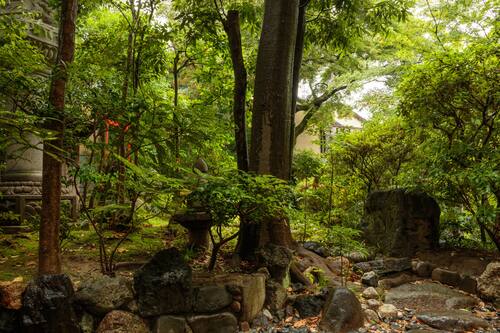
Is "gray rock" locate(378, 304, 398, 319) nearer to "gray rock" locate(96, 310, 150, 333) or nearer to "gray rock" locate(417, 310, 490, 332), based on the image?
"gray rock" locate(417, 310, 490, 332)

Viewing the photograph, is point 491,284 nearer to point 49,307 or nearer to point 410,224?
point 410,224

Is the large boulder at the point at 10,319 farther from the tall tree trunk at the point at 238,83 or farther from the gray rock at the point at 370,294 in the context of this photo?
the gray rock at the point at 370,294

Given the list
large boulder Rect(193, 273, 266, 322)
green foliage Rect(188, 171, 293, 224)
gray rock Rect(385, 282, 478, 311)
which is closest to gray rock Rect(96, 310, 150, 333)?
large boulder Rect(193, 273, 266, 322)

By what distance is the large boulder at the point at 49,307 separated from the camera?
99.9 inches

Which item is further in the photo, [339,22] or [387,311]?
[339,22]

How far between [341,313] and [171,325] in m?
1.74

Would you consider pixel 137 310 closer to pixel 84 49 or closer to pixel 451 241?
pixel 84 49

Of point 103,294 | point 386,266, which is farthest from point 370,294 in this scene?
point 103,294

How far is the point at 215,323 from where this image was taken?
10.6ft

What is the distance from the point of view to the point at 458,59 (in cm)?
532

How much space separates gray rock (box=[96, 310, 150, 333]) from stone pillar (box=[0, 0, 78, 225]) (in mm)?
2727

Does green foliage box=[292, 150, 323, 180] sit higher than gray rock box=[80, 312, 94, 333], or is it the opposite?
green foliage box=[292, 150, 323, 180]

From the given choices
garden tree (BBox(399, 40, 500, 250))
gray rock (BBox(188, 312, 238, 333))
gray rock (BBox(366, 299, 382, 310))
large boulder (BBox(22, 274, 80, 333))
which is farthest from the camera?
garden tree (BBox(399, 40, 500, 250))

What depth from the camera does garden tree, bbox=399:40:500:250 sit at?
5082mm
